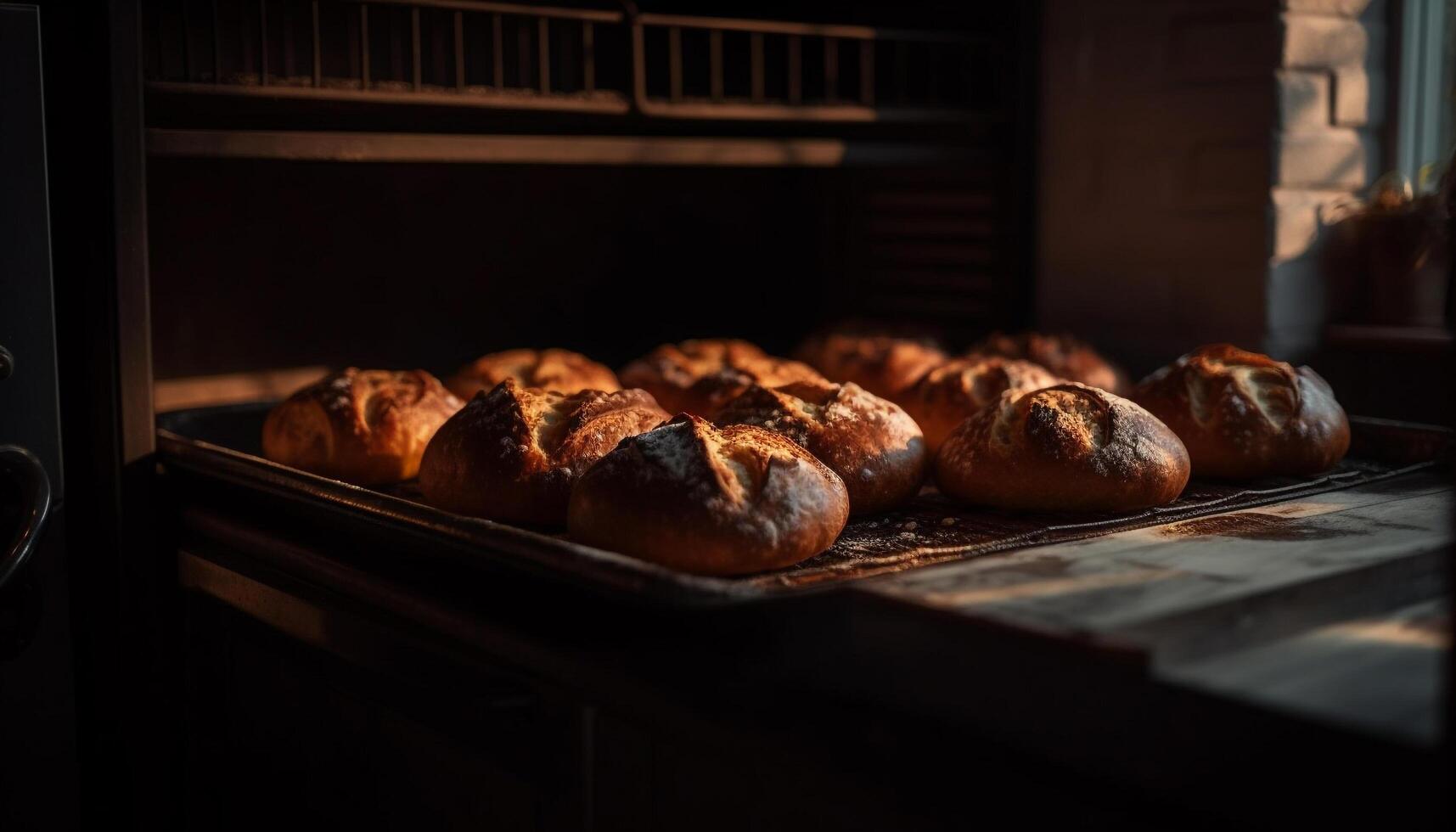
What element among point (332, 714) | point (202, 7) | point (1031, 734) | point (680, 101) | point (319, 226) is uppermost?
point (202, 7)

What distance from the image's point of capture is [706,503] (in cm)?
163

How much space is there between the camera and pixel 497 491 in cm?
191

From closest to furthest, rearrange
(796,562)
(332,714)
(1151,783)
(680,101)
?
1. (1151,783)
2. (796,562)
3. (332,714)
4. (680,101)

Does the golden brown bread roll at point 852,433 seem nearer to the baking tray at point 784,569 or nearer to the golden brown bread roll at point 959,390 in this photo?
the baking tray at point 784,569

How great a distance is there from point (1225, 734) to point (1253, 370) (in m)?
1.18

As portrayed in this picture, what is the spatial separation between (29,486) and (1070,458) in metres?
1.47

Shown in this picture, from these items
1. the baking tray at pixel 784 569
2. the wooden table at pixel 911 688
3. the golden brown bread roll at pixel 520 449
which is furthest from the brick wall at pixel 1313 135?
the golden brown bread roll at pixel 520 449

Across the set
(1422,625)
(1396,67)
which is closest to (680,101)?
(1396,67)

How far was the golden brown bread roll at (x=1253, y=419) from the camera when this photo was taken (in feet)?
6.89

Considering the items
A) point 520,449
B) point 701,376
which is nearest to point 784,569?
point 520,449

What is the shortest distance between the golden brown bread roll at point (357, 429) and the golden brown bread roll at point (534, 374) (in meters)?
0.22

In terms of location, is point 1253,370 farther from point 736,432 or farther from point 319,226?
point 319,226

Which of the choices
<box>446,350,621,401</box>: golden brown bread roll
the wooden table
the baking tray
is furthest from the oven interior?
the wooden table

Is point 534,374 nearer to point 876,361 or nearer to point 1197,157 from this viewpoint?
point 876,361
